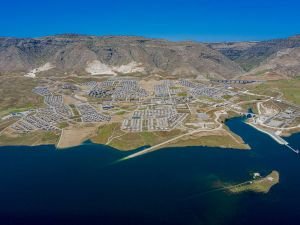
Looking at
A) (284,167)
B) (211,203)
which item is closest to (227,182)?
(211,203)

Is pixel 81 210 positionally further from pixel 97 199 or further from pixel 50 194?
pixel 50 194

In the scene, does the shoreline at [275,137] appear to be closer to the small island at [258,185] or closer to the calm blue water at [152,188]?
the calm blue water at [152,188]

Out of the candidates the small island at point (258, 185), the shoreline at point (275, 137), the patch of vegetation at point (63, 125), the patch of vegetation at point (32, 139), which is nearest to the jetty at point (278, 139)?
the shoreline at point (275, 137)

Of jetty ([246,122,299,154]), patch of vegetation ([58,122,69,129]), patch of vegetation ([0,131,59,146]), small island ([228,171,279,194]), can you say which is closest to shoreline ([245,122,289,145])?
jetty ([246,122,299,154])

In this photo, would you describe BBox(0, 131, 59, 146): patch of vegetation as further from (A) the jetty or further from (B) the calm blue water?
(A) the jetty

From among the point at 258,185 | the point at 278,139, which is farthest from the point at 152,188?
the point at 278,139

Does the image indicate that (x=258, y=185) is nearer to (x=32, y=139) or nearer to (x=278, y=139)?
(x=278, y=139)
